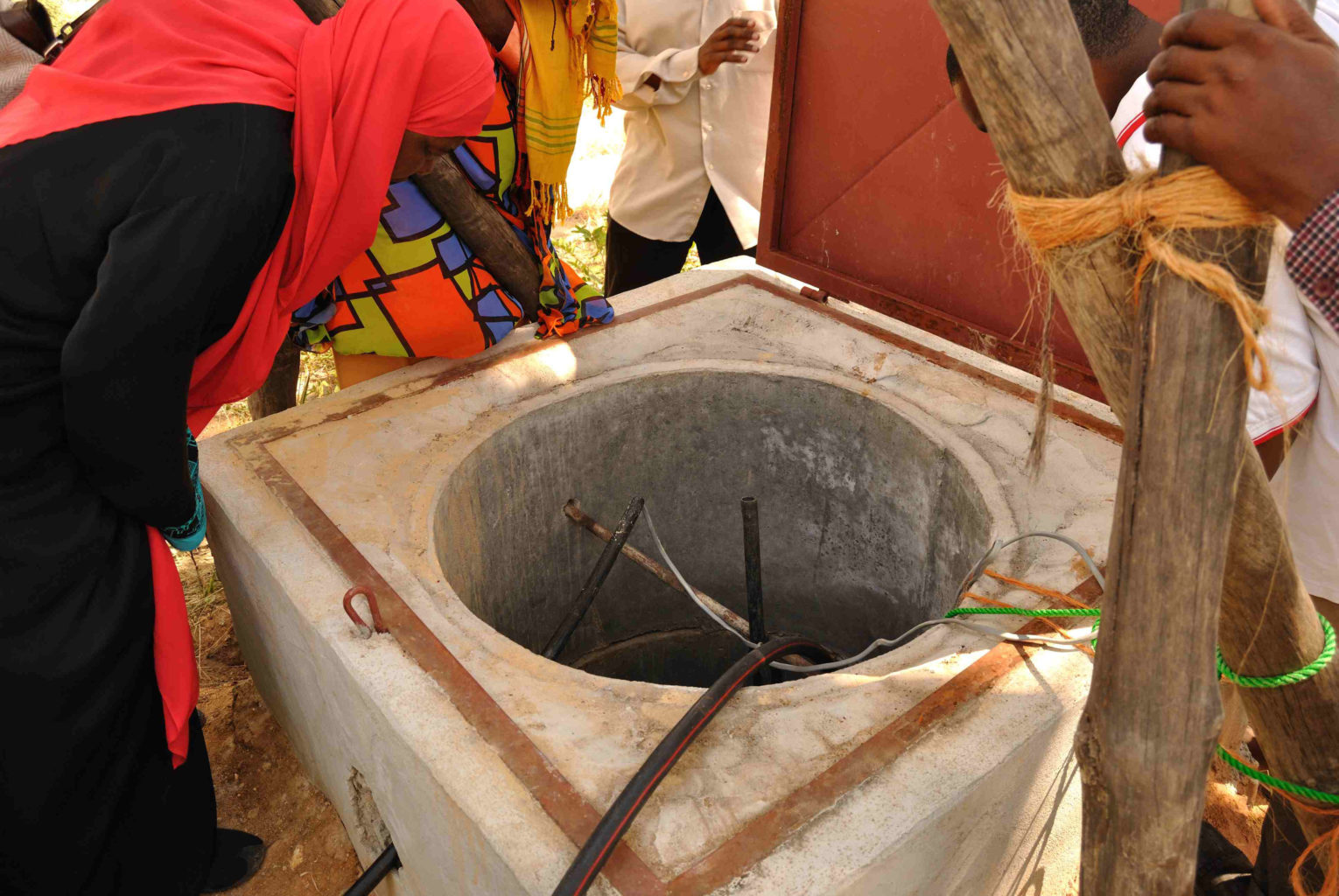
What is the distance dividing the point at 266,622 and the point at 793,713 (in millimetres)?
1233

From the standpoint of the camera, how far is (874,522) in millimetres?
2855

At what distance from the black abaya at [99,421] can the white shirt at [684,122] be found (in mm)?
1755

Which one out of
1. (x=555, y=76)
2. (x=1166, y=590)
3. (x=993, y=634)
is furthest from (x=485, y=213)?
(x=1166, y=590)

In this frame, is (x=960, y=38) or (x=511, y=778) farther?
(x=511, y=778)

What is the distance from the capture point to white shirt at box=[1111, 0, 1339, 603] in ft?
5.59

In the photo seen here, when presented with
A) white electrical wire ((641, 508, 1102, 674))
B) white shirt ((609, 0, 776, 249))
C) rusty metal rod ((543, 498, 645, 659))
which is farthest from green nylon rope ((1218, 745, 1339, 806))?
white shirt ((609, 0, 776, 249))

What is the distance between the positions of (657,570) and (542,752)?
32.3 inches

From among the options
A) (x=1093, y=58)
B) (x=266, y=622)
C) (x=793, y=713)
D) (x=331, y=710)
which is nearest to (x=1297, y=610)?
(x=793, y=713)

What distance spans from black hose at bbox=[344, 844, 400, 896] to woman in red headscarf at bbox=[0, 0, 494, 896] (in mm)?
495

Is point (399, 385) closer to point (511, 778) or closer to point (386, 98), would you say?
point (386, 98)

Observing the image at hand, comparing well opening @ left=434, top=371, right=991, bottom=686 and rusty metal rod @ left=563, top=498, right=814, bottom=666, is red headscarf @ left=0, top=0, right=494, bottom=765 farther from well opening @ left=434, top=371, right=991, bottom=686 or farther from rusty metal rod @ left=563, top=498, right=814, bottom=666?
rusty metal rod @ left=563, top=498, right=814, bottom=666

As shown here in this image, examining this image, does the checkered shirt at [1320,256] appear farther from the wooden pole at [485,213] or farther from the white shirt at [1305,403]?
the wooden pole at [485,213]

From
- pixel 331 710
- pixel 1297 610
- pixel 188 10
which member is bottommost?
pixel 331 710

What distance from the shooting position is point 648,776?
1.51 metres
